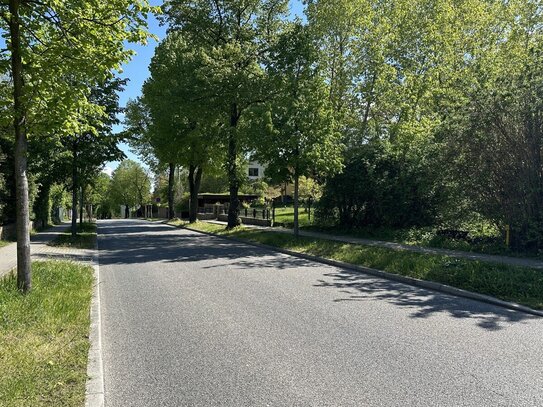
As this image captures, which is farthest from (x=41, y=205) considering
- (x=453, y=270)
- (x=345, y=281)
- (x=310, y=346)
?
(x=310, y=346)

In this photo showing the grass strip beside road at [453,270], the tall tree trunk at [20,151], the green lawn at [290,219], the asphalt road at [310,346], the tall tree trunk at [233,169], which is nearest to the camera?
the asphalt road at [310,346]

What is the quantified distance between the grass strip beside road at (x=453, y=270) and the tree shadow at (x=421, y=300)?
57cm

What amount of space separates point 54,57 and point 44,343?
4321mm

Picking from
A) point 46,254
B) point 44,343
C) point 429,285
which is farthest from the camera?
point 46,254

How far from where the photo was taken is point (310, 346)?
226 inches

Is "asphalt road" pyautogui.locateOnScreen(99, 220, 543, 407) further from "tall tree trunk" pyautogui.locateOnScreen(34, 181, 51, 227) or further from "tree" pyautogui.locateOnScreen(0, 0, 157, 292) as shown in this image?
"tall tree trunk" pyautogui.locateOnScreen(34, 181, 51, 227)

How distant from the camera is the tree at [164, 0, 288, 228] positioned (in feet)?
75.3

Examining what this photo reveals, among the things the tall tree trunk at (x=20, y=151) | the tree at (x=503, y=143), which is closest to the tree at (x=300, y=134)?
the tree at (x=503, y=143)

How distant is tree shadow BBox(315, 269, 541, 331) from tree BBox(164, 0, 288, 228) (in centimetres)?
1362

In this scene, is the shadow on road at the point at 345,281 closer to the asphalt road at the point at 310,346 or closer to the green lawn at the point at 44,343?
the asphalt road at the point at 310,346

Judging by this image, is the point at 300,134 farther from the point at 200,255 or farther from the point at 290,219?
the point at 290,219

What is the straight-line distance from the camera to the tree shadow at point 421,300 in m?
7.35

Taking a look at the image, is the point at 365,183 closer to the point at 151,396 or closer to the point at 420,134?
the point at 420,134

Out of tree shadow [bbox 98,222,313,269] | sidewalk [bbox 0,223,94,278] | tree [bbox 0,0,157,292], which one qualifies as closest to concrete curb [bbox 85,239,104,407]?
tree [bbox 0,0,157,292]
